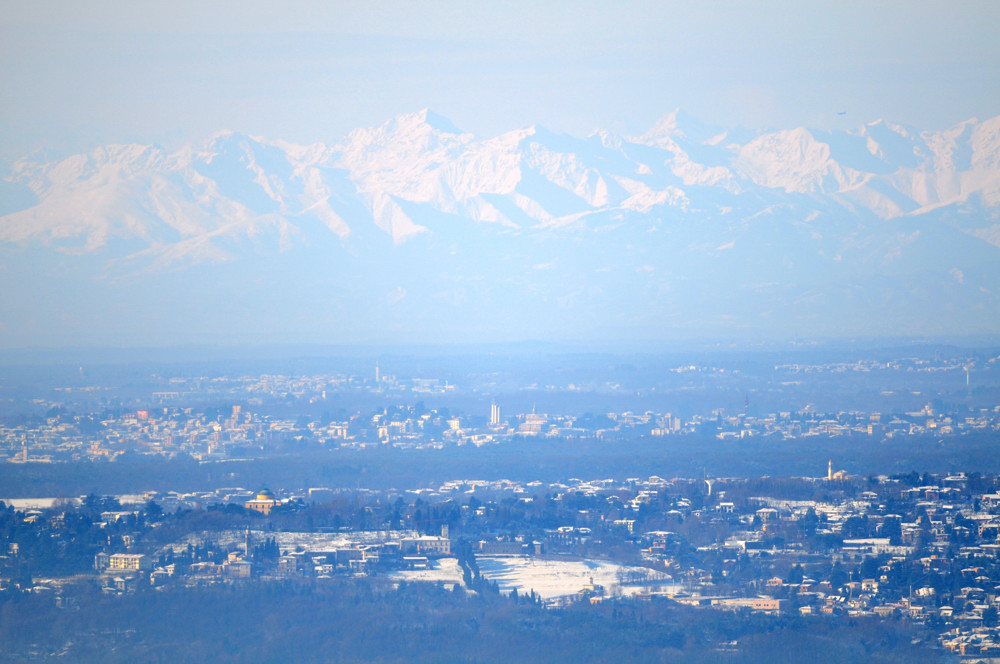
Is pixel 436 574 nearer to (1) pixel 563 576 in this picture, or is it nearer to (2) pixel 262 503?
(1) pixel 563 576

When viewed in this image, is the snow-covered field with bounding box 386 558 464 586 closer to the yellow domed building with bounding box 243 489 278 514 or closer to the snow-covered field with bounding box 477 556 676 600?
the snow-covered field with bounding box 477 556 676 600

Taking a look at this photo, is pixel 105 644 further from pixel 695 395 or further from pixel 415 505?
pixel 695 395

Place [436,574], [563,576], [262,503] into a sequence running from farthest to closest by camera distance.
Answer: [262,503] → [563,576] → [436,574]

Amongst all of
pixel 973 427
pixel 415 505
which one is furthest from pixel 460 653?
pixel 973 427

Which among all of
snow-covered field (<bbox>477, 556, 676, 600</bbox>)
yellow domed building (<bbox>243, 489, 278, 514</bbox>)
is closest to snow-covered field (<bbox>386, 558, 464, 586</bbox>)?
snow-covered field (<bbox>477, 556, 676, 600</bbox>)

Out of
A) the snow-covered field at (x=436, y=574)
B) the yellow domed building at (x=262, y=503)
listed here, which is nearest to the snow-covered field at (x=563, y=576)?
the snow-covered field at (x=436, y=574)

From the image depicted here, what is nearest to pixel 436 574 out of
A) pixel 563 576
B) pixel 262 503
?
pixel 563 576

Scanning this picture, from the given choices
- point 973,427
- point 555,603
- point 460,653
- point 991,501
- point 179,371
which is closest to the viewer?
point 460,653
